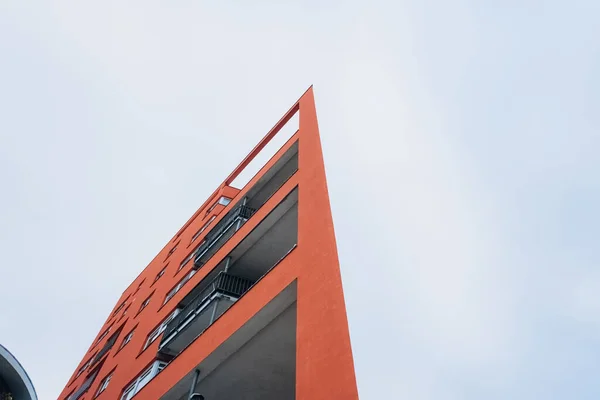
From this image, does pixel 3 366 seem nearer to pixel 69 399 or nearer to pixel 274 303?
pixel 274 303

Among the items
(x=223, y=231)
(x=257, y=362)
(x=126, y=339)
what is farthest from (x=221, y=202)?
(x=257, y=362)

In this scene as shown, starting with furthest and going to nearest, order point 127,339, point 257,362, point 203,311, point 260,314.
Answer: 1. point 127,339
2. point 203,311
3. point 257,362
4. point 260,314

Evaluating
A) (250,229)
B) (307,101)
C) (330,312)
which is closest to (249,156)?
(307,101)

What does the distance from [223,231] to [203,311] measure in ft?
19.0

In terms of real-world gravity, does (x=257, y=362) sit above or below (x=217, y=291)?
below

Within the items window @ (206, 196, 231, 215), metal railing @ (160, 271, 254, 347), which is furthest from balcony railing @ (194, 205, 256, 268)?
window @ (206, 196, 231, 215)

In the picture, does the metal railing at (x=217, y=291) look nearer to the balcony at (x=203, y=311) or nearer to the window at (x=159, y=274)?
the balcony at (x=203, y=311)

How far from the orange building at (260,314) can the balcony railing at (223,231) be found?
65mm

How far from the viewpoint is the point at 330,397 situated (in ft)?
19.7

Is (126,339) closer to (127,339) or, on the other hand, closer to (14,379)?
(127,339)

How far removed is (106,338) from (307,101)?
16726mm

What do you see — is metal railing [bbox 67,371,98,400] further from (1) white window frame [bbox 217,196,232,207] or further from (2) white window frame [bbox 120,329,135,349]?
(1) white window frame [bbox 217,196,232,207]

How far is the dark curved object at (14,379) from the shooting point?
993 cm

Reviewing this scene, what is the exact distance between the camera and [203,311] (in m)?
13.7
